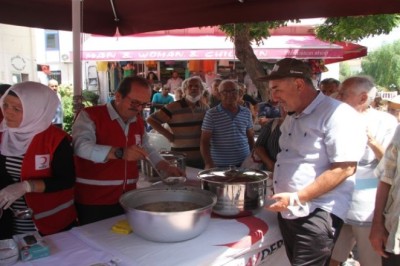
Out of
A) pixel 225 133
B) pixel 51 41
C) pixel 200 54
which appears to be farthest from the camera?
pixel 51 41

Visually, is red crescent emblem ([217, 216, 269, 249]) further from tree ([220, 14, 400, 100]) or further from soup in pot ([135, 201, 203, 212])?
tree ([220, 14, 400, 100])

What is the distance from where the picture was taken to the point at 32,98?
1551mm

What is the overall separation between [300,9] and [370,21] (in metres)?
2.97

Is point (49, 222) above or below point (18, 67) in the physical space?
below

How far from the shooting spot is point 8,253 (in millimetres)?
1235

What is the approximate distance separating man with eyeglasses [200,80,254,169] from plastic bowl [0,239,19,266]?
1795 millimetres

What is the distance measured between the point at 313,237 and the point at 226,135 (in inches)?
61.6

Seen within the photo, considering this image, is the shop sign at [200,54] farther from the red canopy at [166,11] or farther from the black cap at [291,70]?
the black cap at [291,70]

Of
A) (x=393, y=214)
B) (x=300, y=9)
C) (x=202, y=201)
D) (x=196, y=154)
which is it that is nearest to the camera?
(x=393, y=214)

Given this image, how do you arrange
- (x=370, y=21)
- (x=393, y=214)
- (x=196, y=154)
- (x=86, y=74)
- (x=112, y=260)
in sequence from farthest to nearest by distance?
(x=86, y=74) → (x=370, y=21) → (x=196, y=154) → (x=393, y=214) → (x=112, y=260)

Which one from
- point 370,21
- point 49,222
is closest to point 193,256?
point 49,222

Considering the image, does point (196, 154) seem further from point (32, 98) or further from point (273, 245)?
point (32, 98)

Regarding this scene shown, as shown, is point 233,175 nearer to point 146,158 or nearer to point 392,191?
point 146,158

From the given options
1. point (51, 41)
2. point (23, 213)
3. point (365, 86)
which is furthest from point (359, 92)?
point (51, 41)
